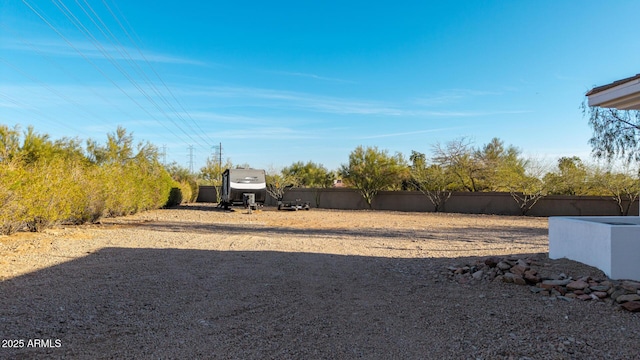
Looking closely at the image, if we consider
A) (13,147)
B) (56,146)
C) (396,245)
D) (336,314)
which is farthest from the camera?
(56,146)

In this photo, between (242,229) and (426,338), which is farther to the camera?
(242,229)

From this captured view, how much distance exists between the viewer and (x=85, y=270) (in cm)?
657

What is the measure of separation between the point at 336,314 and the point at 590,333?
2.54 meters

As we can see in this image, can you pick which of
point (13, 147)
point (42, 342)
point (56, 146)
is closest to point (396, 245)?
point (42, 342)

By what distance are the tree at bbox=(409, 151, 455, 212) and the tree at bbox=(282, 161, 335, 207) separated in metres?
8.91

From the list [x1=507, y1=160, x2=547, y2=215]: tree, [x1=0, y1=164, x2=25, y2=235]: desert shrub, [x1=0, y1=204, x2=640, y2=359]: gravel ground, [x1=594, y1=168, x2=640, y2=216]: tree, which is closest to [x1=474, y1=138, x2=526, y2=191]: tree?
[x1=507, y1=160, x2=547, y2=215]: tree

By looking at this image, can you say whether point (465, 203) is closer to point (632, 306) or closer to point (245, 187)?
point (245, 187)

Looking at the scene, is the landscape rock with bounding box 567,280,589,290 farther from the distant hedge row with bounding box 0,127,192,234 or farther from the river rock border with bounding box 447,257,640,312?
the distant hedge row with bounding box 0,127,192,234

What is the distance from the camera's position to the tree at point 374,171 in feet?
89.9

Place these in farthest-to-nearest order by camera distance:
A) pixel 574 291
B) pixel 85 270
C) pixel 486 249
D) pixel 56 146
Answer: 1. pixel 56 146
2. pixel 486 249
3. pixel 85 270
4. pixel 574 291

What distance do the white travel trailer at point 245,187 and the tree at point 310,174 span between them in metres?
8.34

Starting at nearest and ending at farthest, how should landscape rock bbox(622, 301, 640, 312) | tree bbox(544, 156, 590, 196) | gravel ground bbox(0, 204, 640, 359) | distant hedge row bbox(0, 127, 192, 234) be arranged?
gravel ground bbox(0, 204, 640, 359) → landscape rock bbox(622, 301, 640, 312) → distant hedge row bbox(0, 127, 192, 234) → tree bbox(544, 156, 590, 196)

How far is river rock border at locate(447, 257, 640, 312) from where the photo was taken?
15.8ft

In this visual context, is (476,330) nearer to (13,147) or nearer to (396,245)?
(396,245)
